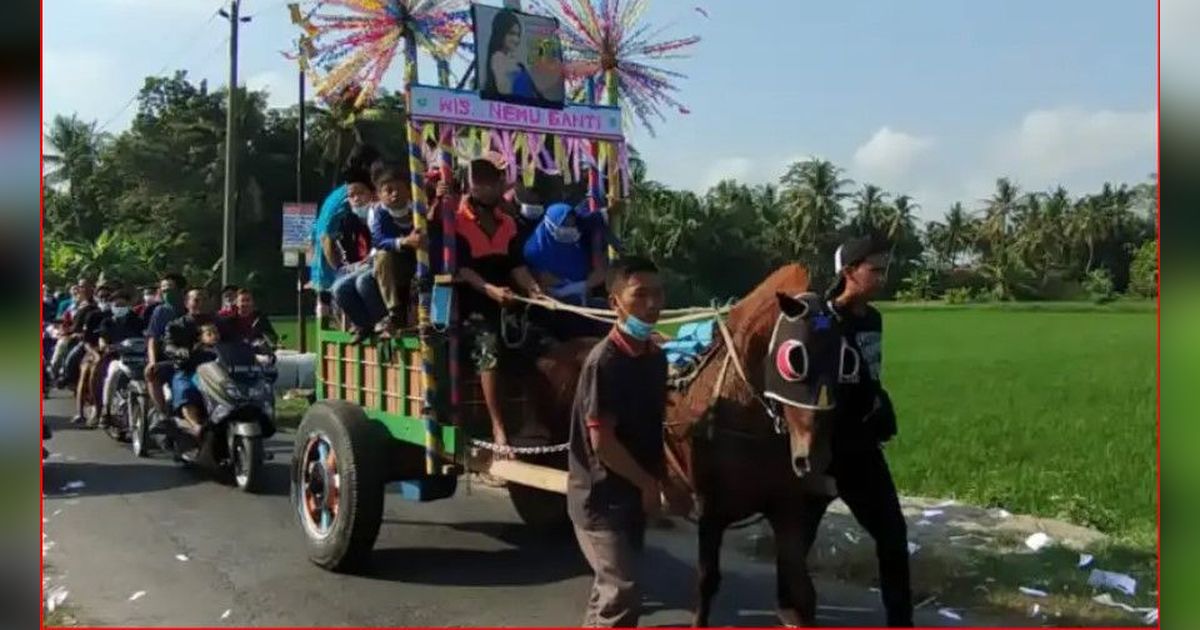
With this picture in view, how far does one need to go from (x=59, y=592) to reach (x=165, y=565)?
0.77m

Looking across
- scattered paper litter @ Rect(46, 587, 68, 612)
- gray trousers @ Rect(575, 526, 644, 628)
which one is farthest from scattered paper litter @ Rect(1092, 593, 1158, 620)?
scattered paper litter @ Rect(46, 587, 68, 612)

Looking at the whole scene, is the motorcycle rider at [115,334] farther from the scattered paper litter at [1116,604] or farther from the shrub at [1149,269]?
the scattered paper litter at [1116,604]

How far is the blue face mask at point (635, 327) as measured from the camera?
4473 millimetres

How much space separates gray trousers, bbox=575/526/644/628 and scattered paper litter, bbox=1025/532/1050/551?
3669 millimetres

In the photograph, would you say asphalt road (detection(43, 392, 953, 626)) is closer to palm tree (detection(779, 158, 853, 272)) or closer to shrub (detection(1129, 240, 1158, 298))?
shrub (detection(1129, 240, 1158, 298))

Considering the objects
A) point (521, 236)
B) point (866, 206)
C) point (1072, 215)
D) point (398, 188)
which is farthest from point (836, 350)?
point (866, 206)

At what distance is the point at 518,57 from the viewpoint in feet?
21.8

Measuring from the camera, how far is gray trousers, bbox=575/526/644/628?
14.7ft

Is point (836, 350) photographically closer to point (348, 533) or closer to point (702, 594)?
point (702, 594)

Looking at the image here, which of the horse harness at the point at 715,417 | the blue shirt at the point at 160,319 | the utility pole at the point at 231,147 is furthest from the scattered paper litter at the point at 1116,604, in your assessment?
the utility pole at the point at 231,147

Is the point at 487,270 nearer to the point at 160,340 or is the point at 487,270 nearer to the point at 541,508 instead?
the point at 541,508

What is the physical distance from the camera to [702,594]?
207 inches

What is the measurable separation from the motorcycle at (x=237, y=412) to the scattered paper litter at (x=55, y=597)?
10.1ft

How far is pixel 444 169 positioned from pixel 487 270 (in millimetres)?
618
